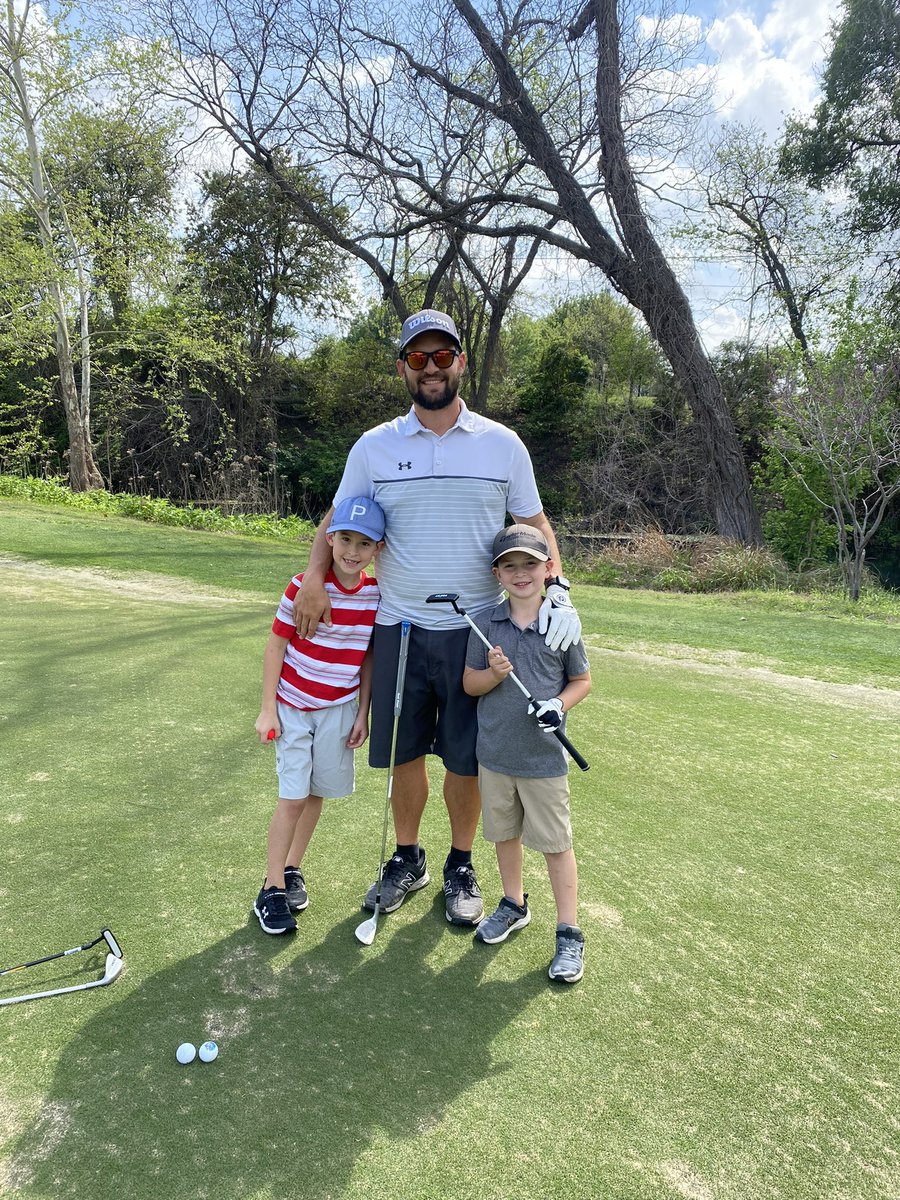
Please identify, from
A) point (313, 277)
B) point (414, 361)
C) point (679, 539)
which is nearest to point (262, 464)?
point (313, 277)

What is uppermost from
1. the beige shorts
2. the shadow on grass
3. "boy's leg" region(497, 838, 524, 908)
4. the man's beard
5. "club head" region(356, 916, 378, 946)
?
the man's beard

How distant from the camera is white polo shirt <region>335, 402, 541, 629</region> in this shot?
2422mm

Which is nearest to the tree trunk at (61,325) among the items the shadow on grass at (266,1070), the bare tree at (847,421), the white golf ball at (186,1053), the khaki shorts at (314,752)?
the bare tree at (847,421)

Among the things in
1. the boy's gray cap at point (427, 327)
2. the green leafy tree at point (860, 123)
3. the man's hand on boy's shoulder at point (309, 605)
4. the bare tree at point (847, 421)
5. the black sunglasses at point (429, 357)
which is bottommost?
the man's hand on boy's shoulder at point (309, 605)

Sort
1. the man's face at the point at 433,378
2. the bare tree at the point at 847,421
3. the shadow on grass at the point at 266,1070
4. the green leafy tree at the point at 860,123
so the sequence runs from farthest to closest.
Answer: the green leafy tree at the point at 860,123 → the bare tree at the point at 847,421 → the man's face at the point at 433,378 → the shadow on grass at the point at 266,1070

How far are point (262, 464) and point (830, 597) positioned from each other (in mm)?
14489

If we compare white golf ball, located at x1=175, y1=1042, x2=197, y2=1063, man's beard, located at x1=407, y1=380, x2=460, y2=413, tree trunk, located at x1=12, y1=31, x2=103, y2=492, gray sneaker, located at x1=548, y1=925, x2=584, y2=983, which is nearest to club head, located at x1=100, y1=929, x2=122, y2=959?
white golf ball, located at x1=175, y1=1042, x2=197, y2=1063

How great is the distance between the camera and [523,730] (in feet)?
7.61

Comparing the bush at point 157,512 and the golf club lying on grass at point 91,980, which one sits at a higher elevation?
the bush at point 157,512

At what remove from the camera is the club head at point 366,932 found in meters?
2.30

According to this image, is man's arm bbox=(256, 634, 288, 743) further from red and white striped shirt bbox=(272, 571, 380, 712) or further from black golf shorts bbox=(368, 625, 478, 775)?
black golf shorts bbox=(368, 625, 478, 775)

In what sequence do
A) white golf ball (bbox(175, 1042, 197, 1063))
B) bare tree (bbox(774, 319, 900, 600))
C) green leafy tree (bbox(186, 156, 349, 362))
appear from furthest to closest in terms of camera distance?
green leafy tree (bbox(186, 156, 349, 362)) < bare tree (bbox(774, 319, 900, 600)) < white golf ball (bbox(175, 1042, 197, 1063))

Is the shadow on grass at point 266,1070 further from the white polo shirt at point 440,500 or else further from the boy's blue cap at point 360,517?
the boy's blue cap at point 360,517

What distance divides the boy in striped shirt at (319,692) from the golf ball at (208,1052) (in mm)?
577
